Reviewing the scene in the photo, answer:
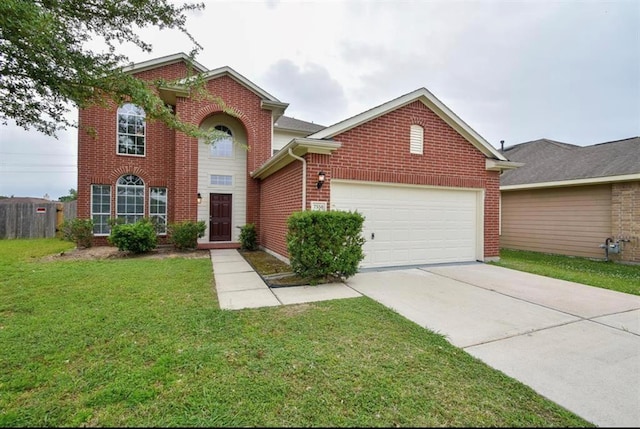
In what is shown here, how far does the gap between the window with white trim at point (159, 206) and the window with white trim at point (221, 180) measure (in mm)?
2233

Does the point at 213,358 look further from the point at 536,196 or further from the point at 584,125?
the point at 584,125

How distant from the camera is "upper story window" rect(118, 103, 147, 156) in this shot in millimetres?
11336

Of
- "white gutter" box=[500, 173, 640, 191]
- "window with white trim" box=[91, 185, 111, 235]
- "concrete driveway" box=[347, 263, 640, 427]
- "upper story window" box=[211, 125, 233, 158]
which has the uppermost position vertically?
"upper story window" box=[211, 125, 233, 158]

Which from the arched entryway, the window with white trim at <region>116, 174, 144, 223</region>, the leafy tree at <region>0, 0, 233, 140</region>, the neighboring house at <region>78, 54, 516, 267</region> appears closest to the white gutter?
the neighboring house at <region>78, 54, 516, 267</region>

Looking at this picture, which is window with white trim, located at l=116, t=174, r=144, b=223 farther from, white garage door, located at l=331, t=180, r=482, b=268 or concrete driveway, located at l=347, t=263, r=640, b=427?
concrete driveway, located at l=347, t=263, r=640, b=427

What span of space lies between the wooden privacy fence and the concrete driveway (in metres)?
17.8

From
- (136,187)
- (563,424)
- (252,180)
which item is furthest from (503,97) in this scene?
(136,187)

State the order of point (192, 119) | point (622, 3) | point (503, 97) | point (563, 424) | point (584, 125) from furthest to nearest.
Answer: point (584, 125)
point (503, 97)
point (192, 119)
point (622, 3)
point (563, 424)

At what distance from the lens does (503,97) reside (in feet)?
41.7

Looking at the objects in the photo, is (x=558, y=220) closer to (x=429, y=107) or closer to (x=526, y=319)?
(x=429, y=107)

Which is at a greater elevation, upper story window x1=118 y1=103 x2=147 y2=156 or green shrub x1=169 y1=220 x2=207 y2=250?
upper story window x1=118 y1=103 x2=147 y2=156

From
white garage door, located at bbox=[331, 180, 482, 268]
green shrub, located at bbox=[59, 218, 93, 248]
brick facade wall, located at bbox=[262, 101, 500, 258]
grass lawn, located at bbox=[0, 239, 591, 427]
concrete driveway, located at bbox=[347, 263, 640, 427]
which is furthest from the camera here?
green shrub, located at bbox=[59, 218, 93, 248]

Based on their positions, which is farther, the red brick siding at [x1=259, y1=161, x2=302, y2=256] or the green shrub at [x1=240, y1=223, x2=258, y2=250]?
the green shrub at [x1=240, y1=223, x2=258, y2=250]

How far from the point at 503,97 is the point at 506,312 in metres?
12.1
